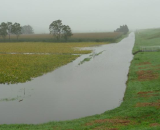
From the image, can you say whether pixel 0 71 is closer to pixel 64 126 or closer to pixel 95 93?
pixel 95 93

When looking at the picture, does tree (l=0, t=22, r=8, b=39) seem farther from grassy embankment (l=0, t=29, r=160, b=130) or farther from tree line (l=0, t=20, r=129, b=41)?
grassy embankment (l=0, t=29, r=160, b=130)

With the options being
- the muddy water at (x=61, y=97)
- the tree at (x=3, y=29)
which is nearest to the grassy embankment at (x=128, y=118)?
the muddy water at (x=61, y=97)

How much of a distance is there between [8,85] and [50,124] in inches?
369

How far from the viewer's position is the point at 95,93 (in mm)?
14844

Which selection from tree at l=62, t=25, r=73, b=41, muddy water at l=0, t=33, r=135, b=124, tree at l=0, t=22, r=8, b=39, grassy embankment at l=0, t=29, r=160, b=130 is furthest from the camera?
tree at l=0, t=22, r=8, b=39

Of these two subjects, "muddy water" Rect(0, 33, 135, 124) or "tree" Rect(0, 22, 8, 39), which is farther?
"tree" Rect(0, 22, 8, 39)

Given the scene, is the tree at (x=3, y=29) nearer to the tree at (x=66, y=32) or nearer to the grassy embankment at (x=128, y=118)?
the tree at (x=66, y=32)

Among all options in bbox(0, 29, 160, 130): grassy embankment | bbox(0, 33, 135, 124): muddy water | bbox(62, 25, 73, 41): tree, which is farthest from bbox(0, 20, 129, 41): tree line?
bbox(0, 29, 160, 130): grassy embankment

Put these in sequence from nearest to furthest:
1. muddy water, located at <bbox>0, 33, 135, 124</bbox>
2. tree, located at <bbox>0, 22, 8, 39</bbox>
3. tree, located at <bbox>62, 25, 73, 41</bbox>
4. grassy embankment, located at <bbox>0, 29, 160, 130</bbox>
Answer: grassy embankment, located at <bbox>0, 29, 160, 130</bbox> < muddy water, located at <bbox>0, 33, 135, 124</bbox> < tree, located at <bbox>62, 25, 73, 41</bbox> < tree, located at <bbox>0, 22, 8, 39</bbox>

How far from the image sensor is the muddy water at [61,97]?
37.4ft

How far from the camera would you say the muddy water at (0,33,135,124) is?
37.4 ft

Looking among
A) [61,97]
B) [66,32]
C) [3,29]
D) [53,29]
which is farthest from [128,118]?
[3,29]

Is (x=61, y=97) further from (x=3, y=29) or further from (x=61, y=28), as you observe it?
(x=3, y=29)

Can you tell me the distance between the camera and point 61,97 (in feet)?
46.7
